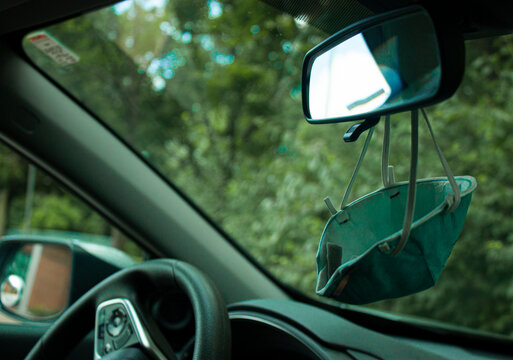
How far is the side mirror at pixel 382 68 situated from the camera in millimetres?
910

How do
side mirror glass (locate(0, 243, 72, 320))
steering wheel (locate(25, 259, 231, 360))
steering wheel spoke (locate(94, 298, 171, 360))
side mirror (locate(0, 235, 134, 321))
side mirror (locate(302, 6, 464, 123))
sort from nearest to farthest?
1. side mirror (locate(302, 6, 464, 123))
2. steering wheel (locate(25, 259, 231, 360))
3. steering wheel spoke (locate(94, 298, 171, 360))
4. side mirror (locate(0, 235, 134, 321))
5. side mirror glass (locate(0, 243, 72, 320))

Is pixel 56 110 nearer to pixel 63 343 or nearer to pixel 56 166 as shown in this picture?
pixel 56 166

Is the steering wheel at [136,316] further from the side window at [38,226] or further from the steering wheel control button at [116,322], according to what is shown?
the side window at [38,226]

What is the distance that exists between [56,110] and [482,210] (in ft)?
7.61

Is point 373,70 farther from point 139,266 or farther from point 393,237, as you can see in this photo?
point 139,266

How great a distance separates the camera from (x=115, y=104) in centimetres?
241

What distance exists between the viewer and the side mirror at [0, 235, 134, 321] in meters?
2.15

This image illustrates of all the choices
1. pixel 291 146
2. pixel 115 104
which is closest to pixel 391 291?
pixel 115 104

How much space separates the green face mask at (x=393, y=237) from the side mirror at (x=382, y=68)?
5.0 inches

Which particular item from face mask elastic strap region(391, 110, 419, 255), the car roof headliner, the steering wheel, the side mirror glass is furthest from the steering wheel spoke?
the car roof headliner

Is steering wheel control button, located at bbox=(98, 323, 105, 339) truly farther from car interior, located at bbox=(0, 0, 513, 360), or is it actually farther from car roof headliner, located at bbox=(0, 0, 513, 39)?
car roof headliner, located at bbox=(0, 0, 513, 39)

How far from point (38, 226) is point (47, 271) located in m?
13.0

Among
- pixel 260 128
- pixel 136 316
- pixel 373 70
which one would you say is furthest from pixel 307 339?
pixel 260 128

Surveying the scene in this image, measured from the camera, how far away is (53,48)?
2.08 metres
